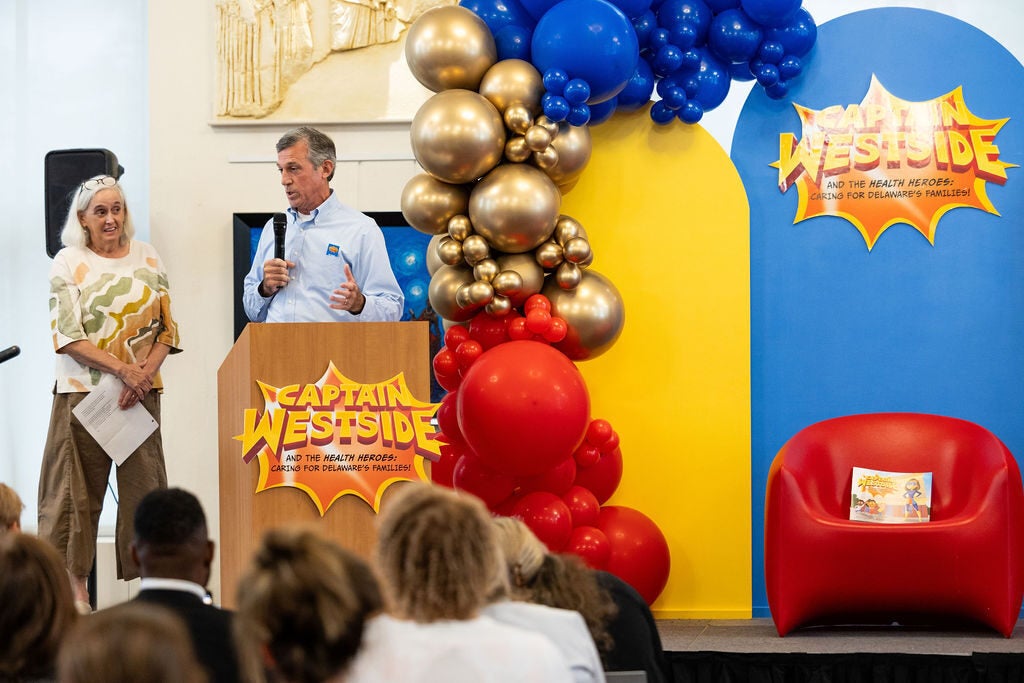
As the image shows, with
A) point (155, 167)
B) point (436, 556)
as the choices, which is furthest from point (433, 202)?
point (436, 556)

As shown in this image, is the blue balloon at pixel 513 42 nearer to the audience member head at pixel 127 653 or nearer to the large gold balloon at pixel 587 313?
the large gold balloon at pixel 587 313

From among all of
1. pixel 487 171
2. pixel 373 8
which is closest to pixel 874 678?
pixel 487 171

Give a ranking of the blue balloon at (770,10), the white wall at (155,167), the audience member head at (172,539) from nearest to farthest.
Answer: the audience member head at (172,539) < the blue balloon at (770,10) < the white wall at (155,167)

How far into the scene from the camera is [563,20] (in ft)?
15.1

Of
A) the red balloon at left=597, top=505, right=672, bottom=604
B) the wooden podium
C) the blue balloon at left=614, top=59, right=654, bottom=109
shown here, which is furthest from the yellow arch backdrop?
the wooden podium

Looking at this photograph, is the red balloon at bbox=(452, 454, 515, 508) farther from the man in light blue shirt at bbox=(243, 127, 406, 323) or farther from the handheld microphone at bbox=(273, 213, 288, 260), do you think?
the handheld microphone at bbox=(273, 213, 288, 260)

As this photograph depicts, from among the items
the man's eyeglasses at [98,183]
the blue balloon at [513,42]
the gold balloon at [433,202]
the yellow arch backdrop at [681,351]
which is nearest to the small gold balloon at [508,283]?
the gold balloon at [433,202]

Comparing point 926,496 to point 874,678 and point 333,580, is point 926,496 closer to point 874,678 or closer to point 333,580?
point 874,678

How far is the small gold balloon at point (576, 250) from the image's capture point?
4680mm

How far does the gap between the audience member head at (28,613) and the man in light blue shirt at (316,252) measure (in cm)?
254

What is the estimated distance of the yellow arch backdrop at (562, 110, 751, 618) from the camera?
17.0 feet

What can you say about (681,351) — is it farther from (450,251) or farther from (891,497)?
(450,251)

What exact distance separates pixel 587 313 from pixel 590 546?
85cm

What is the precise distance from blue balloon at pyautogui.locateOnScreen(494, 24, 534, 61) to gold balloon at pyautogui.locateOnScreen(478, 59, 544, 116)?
101 mm
